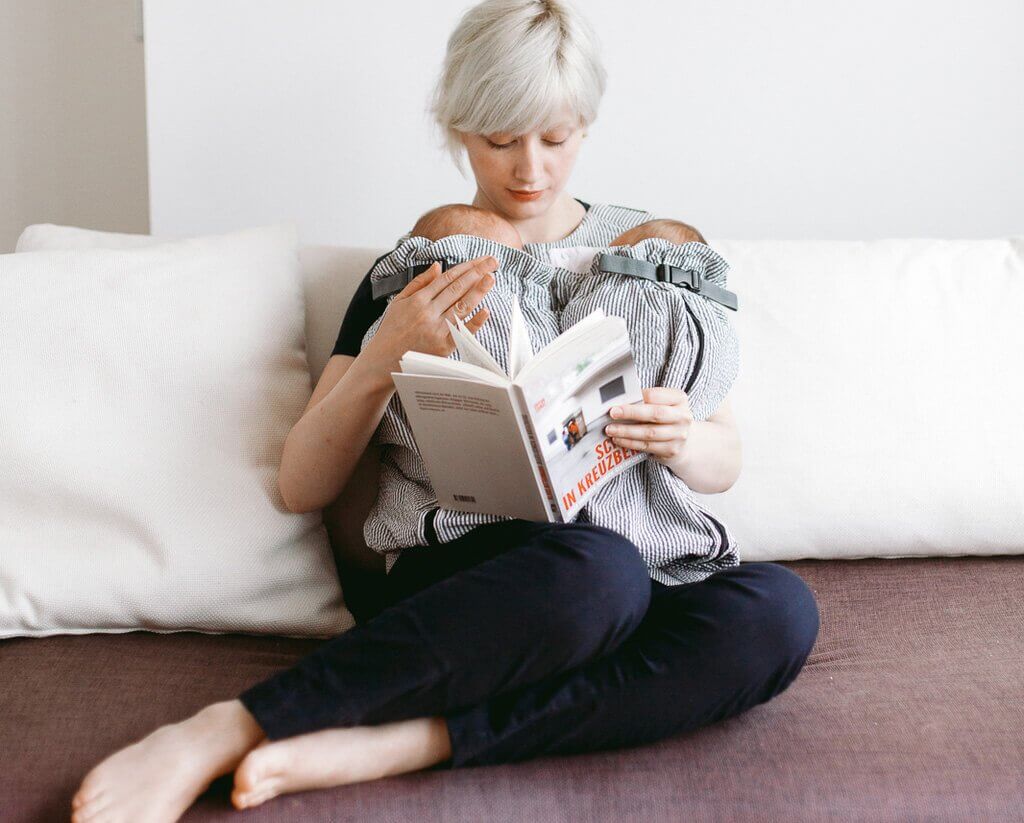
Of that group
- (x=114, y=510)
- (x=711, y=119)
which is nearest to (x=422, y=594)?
(x=114, y=510)

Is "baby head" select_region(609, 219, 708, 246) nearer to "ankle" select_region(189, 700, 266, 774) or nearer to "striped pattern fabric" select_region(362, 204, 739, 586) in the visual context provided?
"striped pattern fabric" select_region(362, 204, 739, 586)

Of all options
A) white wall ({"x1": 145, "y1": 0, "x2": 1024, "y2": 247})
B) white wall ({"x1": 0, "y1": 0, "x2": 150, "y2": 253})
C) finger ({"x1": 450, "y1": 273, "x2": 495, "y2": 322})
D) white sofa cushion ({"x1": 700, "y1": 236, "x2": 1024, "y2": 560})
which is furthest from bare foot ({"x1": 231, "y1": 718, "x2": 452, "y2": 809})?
white wall ({"x1": 0, "y1": 0, "x2": 150, "y2": 253})

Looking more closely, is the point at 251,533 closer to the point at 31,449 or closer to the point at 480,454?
the point at 31,449

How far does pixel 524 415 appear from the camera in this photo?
44.3 inches

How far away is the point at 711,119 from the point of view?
2053 mm

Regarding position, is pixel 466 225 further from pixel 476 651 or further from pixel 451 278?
pixel 476 651

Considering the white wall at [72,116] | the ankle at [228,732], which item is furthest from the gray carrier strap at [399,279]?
the white wall at [72,116]

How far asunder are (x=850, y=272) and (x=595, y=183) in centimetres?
55

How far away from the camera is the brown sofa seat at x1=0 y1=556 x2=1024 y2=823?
106 cm

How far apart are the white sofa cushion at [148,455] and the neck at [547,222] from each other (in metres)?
0.39

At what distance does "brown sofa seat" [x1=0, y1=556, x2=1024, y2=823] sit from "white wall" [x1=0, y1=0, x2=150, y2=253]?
1110mm

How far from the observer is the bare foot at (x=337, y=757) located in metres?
1.02

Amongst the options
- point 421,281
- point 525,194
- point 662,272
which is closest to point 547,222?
point 525,194

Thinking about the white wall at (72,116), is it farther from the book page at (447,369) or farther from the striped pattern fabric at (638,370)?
the book page at (447,369)
